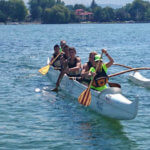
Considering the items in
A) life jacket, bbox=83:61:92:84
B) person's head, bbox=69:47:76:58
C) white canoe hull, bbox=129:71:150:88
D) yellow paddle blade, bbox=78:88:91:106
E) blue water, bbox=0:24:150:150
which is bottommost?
blue water, bbox=0:24:150:150

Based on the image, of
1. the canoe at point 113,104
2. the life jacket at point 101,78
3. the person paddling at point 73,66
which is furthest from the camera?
the person paddling at point 73,66

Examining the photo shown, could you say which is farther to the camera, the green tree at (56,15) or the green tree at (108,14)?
the green tree at (108,14)

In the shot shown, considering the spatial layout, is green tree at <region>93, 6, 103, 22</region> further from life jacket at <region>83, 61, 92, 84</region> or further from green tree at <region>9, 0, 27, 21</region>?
life jacket at <region>83, 61, 92, 84</region>

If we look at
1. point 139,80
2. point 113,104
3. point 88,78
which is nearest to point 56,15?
point 139,80

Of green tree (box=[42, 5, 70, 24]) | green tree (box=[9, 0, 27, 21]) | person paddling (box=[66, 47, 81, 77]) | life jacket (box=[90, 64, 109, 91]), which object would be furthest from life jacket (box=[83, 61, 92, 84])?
green tree (box=[9, 0, 27, 21])

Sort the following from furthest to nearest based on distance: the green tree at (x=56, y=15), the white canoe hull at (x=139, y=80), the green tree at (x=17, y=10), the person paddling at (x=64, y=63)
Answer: the green tree at (x=17, y=10) < the green tree at (x=56, y=15) < the white canoe hull at (x=139, y=80) < the person paddling at (x=64, y=63)

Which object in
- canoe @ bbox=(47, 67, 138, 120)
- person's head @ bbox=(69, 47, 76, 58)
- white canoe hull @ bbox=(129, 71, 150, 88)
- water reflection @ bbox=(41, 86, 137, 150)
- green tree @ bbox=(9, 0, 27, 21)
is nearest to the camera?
water reflection @ bbox=(41, 86, 137, 150)

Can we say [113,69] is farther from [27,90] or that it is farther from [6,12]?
[6,12]

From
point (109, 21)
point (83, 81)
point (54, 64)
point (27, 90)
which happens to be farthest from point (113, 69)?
point (109, 21)

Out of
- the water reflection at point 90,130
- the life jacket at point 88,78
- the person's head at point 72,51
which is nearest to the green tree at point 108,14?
the person's head at point 72,51

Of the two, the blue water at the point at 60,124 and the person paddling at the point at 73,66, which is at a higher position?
the person paddling at the point at 73,66

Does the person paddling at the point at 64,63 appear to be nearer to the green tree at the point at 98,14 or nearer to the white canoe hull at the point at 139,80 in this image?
the white canoe hull at the point at 139,80

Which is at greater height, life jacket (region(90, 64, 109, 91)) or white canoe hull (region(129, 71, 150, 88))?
life jacket (region(90, 64, 109, 91))

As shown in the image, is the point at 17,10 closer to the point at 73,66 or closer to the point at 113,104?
the point at 73,66
